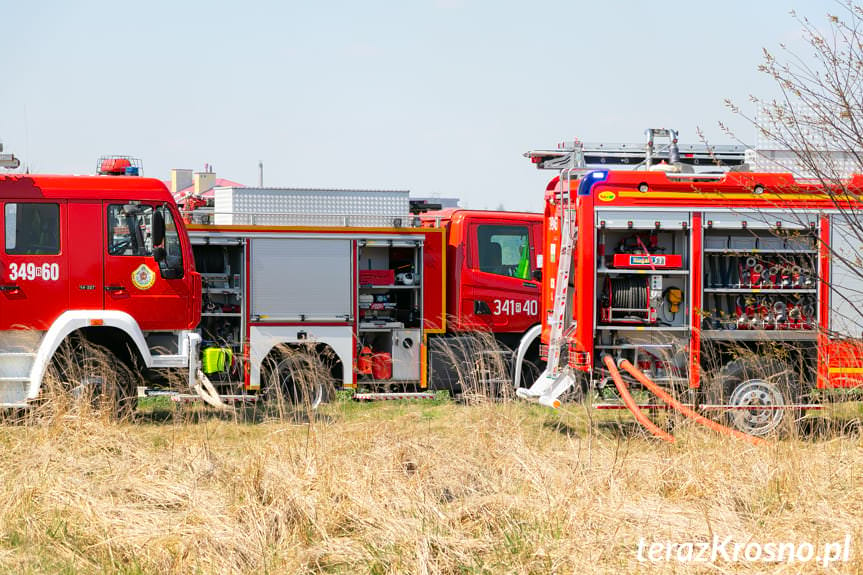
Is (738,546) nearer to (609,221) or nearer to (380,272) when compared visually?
(609,221)

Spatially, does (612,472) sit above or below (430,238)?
below

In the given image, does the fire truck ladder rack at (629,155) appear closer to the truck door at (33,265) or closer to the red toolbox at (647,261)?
the red toolbox at (647,261)

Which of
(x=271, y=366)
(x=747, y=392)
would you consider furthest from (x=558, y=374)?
(x=271, y=366)

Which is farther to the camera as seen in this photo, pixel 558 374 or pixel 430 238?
pixel 430 238

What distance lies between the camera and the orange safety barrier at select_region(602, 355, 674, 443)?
9.07m

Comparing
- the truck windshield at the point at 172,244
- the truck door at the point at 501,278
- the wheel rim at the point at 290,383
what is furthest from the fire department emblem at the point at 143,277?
the truck door at the point at 501,278

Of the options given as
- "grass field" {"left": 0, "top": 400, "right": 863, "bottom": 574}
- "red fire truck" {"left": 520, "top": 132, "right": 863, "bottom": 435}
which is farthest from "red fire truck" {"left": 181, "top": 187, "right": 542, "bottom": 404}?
"grass field" {"left": 0, "top": 400, "right": 863, "bottom": 574}

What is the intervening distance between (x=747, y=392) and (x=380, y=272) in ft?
15.4

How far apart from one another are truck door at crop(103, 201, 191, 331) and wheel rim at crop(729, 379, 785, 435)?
5.86m

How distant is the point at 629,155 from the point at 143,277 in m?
5.40

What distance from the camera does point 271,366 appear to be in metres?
12.7

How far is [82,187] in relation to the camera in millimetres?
11227

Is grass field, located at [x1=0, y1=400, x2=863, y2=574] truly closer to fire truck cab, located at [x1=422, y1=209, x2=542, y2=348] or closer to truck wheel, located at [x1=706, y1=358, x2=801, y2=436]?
truck wheel, located at [x1=706, y1=358, x2=801, y2=436]

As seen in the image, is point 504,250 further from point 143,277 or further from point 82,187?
point 82,187
